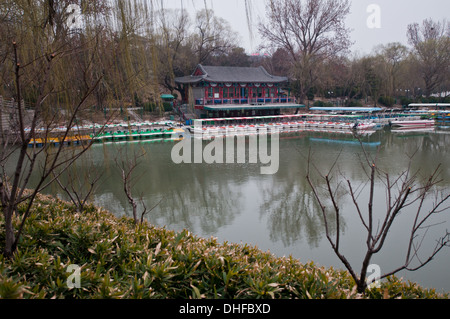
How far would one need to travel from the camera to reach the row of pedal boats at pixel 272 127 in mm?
17000

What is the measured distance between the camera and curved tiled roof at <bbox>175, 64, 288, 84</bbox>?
19922 millimetres

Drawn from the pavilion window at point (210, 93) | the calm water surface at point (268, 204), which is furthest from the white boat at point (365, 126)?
the pavilion window at point (210, 93)

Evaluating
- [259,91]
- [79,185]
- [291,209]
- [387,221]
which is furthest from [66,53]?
[259,91]

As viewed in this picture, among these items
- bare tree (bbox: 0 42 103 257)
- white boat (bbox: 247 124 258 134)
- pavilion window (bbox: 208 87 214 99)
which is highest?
pavilion window (bbox: 208 87 214 99)

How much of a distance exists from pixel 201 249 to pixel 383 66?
26.8 metres

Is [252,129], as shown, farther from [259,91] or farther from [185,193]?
[185,193]

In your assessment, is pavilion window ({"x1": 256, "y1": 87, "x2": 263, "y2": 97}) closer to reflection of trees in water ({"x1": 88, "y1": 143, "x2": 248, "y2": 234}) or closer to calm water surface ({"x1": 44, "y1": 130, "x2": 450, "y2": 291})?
calm water surface ({"x1": 44, "y1": 130, "x2": 450, "y2": 291})

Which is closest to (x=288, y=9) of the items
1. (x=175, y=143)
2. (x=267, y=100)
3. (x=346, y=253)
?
(x=267, y=100)

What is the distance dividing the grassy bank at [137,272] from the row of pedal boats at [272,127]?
46.9 feet

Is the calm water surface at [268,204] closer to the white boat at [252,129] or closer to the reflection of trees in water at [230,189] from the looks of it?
the reflection of trees in water at [230,189]

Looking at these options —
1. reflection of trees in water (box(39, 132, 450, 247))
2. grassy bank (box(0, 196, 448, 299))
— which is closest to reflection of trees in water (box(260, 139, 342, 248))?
reflection of trees in water (box(39, 132, 450, 247))

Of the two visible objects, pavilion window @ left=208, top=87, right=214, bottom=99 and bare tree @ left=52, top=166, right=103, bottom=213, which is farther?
pavilion window @ left=208, top=87, right=214, bottom=99

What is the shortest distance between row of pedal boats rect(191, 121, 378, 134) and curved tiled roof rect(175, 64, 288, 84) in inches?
137

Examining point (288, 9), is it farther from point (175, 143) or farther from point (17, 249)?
point (17, 249)
